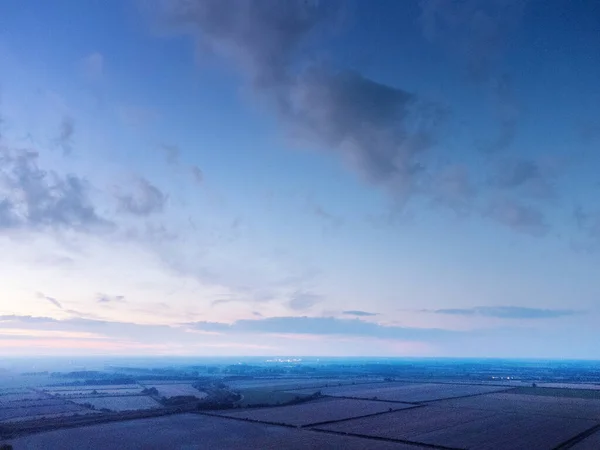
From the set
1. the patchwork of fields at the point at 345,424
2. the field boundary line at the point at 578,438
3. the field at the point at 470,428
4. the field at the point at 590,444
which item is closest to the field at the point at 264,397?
the patchwork of fields at the point at 345,424

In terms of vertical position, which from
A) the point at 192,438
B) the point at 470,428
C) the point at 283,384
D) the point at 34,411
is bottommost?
the point at 34,411

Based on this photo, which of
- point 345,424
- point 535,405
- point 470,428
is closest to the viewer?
point 470,428

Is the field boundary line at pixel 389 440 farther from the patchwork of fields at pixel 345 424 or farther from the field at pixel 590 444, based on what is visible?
the field at pixel 590 444

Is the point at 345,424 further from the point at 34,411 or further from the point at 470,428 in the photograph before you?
the point at 34,411

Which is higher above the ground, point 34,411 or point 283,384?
point 283,384

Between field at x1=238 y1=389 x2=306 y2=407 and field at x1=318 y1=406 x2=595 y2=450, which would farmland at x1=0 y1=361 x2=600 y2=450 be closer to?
field at x1=318 y1=406 x2=595 y2=450

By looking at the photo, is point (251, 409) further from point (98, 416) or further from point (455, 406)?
point (455, 406)

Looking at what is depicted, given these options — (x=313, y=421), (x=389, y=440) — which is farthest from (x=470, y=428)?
(x=313, y=421)
